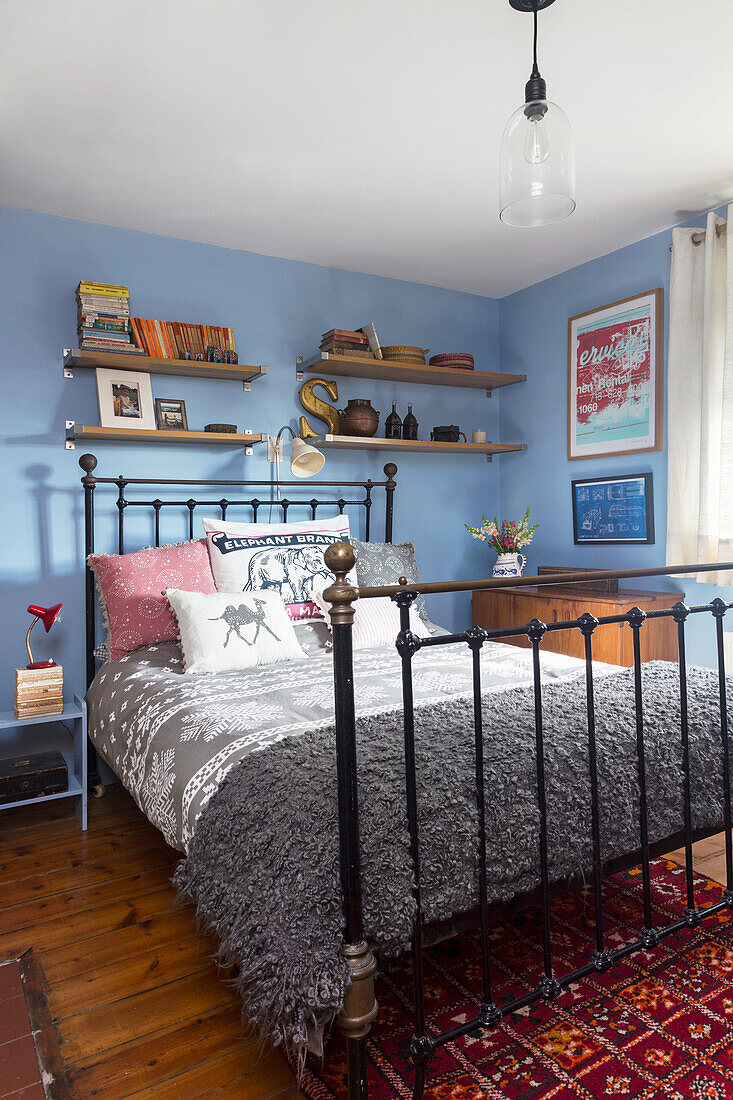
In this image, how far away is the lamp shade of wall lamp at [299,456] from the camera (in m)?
3.10

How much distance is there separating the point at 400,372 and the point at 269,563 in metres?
1.41

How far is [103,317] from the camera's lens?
289 centimetres

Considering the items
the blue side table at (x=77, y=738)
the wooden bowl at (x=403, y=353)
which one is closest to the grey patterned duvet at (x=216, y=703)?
the blue side table at (x=77, y=738)

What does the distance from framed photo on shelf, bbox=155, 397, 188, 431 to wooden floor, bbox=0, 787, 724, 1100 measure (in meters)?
1.66

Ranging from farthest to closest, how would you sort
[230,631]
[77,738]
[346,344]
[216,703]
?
1. [346,344]
2. [77,738]
3. [230,631]
4. [216,703]

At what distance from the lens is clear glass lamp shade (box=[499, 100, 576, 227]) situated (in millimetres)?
1598

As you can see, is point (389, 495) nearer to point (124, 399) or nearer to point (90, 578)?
point (124, 399)

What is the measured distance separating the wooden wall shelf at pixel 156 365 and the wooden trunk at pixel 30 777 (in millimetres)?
1578

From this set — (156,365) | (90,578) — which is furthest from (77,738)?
(156,365)

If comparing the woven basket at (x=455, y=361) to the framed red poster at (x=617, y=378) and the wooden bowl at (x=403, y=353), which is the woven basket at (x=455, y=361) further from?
the framed red poster at (x=617, y=378)

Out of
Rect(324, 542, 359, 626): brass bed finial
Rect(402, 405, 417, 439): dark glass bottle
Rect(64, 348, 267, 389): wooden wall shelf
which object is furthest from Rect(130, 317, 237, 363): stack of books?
Rect(324, 542, 359, 626): brass bed finial

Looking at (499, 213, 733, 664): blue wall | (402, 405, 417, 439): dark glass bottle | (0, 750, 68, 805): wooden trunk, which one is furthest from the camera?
(402, 405, 417, 439): dark glass bottle

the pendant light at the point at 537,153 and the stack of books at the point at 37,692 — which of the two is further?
the stack of books at the point at 37,692

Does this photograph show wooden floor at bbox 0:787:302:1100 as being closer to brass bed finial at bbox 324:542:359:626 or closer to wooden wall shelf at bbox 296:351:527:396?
brass bed finial at bbox 324:542:359:626
